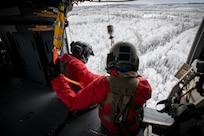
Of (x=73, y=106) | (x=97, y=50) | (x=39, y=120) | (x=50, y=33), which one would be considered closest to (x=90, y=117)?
(x=39, y=120)

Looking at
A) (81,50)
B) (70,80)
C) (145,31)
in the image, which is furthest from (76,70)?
(145,31)

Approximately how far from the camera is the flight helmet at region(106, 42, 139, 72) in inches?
40.2

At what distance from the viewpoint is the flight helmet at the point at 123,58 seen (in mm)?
1021

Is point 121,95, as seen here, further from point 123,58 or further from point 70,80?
point 70,80

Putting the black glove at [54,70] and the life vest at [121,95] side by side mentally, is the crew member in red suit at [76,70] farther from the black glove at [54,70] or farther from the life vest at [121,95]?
the life vest at [121,95]

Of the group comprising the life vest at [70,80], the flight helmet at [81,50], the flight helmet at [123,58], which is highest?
the flight helmet at [123,58]

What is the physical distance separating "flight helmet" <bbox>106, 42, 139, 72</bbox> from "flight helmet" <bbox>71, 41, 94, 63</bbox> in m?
1.05

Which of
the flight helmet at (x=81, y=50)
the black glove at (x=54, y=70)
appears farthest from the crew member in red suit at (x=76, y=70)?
the black glove at (x=54, y=70)

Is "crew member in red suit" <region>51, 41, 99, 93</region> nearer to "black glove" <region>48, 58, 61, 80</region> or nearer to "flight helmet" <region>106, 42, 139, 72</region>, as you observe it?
"black glove" <region>48, 58, 61, 80</region>

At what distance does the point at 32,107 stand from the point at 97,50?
3389 mm

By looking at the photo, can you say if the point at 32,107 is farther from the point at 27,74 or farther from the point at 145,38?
the point at 145,38

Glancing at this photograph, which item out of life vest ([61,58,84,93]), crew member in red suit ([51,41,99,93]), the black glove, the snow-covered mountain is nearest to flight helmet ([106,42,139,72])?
the black glove

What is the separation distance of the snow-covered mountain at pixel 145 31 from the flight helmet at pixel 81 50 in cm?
216

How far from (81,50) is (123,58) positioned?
1.16m
